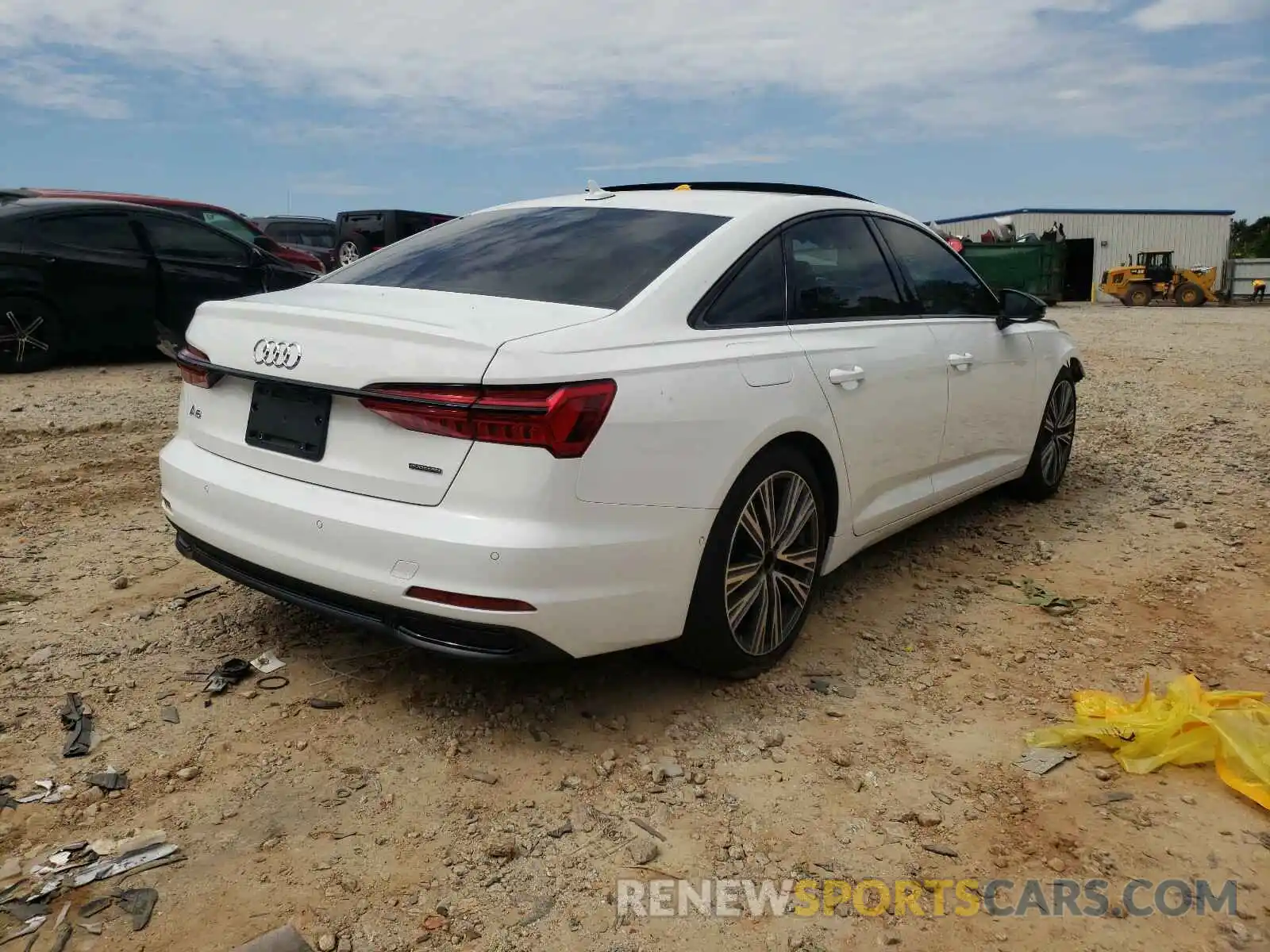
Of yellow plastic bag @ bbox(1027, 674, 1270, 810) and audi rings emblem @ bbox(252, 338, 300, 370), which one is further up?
audi rings emblem @ bbox(252, 338, 300, 370)

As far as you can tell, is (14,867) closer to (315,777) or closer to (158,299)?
(315,777)

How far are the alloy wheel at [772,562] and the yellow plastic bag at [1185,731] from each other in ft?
2.82

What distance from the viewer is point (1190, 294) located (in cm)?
3056

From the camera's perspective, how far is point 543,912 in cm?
233

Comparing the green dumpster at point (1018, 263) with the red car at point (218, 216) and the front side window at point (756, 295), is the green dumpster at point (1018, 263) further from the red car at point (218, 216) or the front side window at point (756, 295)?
the front side window at point (756, 295)

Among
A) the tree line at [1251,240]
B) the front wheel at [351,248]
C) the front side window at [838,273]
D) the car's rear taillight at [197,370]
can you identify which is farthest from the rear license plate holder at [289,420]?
the tree line at [1251,240]

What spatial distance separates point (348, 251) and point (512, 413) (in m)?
16.9

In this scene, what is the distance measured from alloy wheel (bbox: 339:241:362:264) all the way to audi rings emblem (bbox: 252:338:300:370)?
51.6 feet

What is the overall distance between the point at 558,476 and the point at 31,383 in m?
7.65

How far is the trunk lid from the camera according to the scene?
269cm

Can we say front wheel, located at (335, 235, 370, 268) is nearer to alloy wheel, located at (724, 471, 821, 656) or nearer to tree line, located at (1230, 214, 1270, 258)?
alloy wheel, located at (724, 471, 821, 656)

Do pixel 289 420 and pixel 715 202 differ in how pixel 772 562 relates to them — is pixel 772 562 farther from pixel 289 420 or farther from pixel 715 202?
pixel 289 420

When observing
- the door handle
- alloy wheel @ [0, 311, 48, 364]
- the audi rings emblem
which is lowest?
alloy wheel @ [0, 311, 48, 364]

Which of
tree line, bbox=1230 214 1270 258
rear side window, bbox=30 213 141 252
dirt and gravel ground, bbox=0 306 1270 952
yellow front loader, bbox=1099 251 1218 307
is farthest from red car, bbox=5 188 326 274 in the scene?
tree line, bbox=1230 214 1270 258
